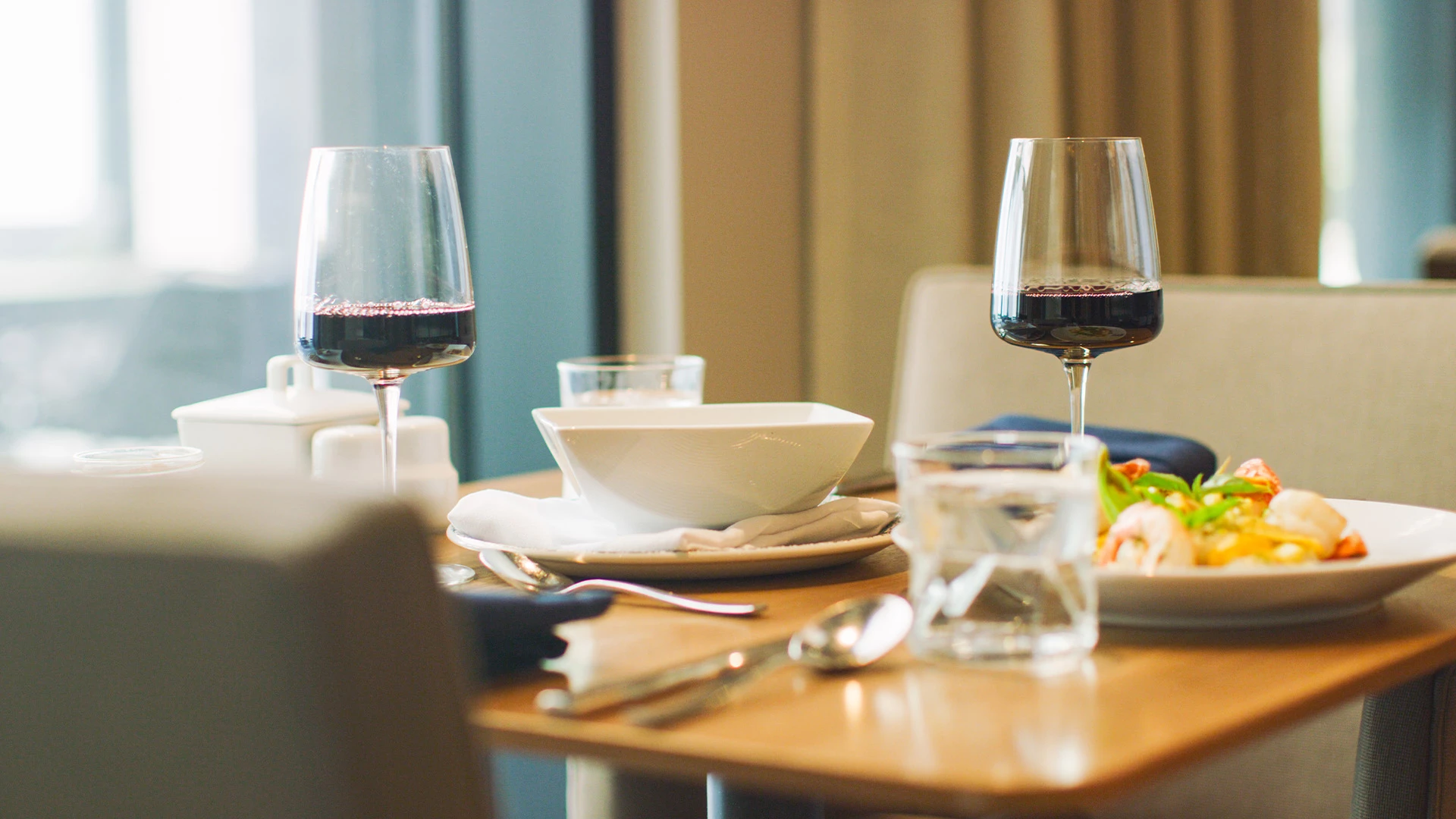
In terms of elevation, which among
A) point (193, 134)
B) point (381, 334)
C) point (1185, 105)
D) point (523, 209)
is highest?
point (1185, 105)

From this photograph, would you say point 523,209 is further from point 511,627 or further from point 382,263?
point 511,627

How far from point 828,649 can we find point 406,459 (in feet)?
1.70

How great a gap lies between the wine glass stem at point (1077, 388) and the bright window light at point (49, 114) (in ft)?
4.92

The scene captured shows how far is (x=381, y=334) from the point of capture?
0.88 m

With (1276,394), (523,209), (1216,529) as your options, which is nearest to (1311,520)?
(1216,529)

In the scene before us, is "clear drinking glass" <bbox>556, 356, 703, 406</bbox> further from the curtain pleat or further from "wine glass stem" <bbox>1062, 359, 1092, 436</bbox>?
the curtain pleat

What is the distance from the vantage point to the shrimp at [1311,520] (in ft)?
2.49

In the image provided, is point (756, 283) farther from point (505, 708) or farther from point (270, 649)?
point (270, 649)

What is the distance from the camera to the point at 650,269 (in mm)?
2326

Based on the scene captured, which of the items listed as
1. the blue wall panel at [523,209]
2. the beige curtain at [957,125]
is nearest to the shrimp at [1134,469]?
the blue wall panel at [523,209]

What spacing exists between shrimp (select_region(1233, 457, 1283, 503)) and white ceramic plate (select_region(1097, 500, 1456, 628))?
10cm

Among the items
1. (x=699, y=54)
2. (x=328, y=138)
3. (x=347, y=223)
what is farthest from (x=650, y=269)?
(x=347, y=223)

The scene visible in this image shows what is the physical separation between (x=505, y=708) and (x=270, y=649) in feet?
0.61

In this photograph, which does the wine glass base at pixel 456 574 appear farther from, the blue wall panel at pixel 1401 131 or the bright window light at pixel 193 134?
the blue wall panel at pixel 1401 131
